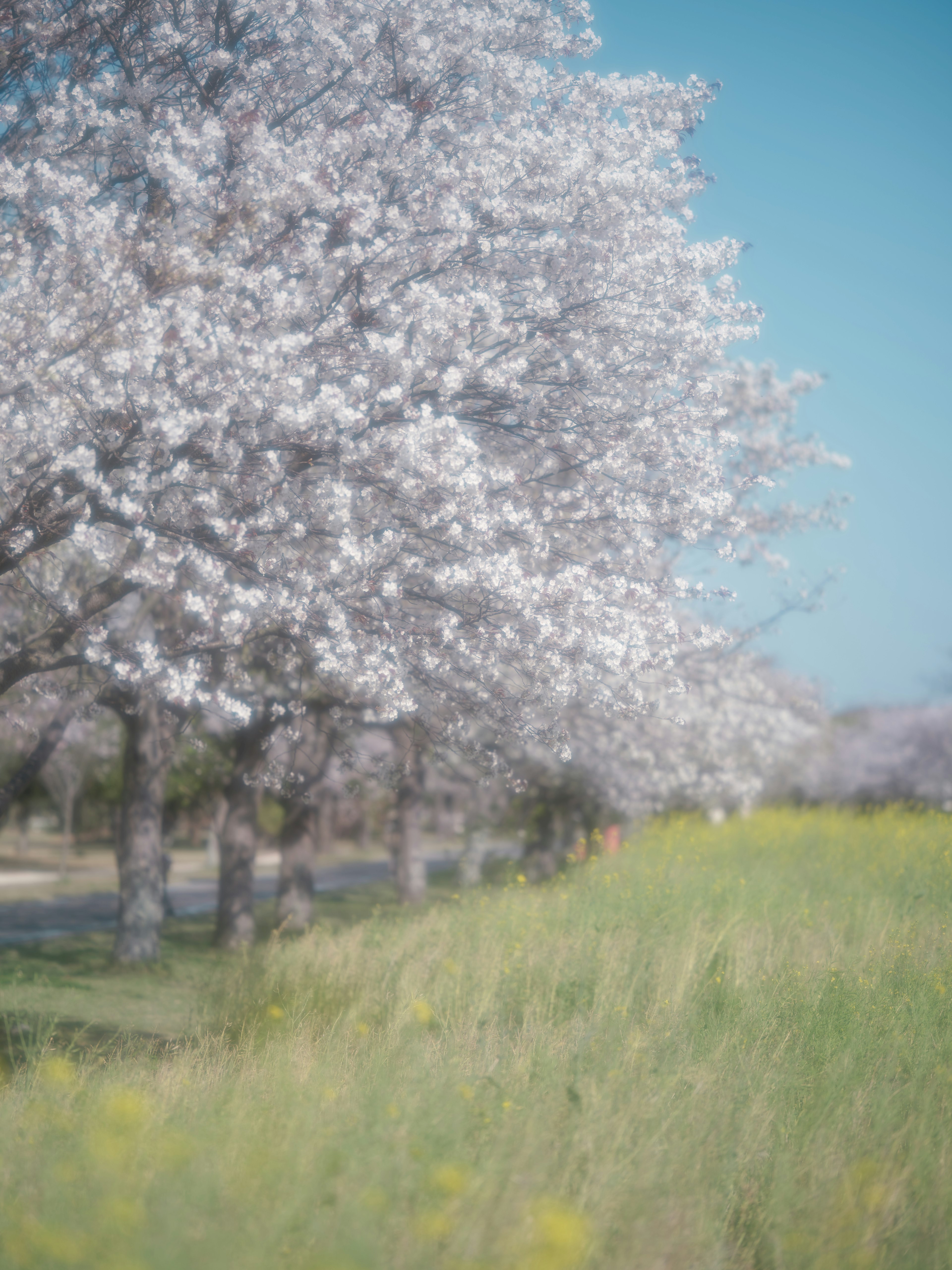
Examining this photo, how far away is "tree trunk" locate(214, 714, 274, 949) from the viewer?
54.7 feet

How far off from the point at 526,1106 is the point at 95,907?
22207mm

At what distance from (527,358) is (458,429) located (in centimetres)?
132

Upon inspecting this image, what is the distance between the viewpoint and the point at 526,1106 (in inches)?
177

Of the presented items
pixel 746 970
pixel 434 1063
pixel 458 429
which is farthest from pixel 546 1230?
pixel 458 429

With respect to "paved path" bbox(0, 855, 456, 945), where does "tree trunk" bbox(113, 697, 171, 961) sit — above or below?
above

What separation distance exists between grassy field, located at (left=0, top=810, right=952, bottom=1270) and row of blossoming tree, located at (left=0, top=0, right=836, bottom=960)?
77.4 inches

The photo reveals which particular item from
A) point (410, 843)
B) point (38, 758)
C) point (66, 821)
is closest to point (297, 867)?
point (410, 843)

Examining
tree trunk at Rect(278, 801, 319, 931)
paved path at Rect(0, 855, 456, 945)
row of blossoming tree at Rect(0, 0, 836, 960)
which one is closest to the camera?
row of blossoming tree at Rect(0, 0, 836, 960)

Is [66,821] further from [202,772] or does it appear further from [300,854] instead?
[300,854]

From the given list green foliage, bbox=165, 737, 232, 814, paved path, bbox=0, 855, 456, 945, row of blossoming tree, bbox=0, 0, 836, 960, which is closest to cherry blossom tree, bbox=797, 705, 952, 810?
paved path, bbox=0, 855, 456, 945

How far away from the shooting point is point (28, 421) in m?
6.30

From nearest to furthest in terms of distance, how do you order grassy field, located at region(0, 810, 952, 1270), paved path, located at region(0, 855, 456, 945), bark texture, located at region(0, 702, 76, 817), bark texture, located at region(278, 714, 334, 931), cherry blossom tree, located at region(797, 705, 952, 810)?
grassy field, located at region(0, 810, 952, 1270), bark texture, located at region(0, 702, 76, 817), bark texture, located at region(278, 714, 334, 931), paved path, located at region(0, 855, 456, 945), cherry blossom tree, located at region(797, 705, 952, 810)

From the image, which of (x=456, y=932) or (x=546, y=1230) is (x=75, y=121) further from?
(x=546, y=1230)

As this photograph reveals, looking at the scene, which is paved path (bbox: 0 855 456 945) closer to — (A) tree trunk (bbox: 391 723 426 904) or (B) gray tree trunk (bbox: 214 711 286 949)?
(A) tree trunk (bbox: 391 723 426 904)
